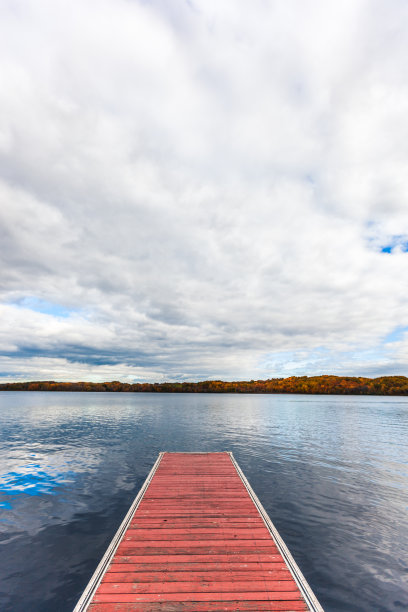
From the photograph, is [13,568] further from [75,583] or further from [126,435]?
[126,435]

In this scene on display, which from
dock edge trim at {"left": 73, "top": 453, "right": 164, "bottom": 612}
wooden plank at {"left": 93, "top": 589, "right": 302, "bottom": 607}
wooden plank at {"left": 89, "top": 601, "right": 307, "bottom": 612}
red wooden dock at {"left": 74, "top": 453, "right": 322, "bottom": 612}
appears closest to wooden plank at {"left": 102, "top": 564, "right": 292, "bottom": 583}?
red wooden dock at {"left": 74, "top": 453, "right": 322, "bottom": 612}

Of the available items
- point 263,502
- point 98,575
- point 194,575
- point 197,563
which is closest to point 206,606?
point 194,575

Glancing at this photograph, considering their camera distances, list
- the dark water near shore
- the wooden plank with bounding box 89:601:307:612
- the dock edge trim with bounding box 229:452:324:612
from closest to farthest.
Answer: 1. the wooden plank with bounding box 89:601:307:612
2. the dock edge trim with bounding box 229:452:324:612
3. the dark water near shore

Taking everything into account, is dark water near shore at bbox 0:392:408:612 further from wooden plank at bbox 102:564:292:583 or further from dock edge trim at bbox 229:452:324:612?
wooden plank at bbox 102:564:292:583

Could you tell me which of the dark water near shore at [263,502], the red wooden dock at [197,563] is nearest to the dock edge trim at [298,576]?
the red wooden dock at [197,563]

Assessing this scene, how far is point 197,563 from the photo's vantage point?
8648 millimetres

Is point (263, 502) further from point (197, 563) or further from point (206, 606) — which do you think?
point (206, 606)

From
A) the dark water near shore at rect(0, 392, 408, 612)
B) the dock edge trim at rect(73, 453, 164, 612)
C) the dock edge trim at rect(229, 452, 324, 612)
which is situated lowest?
the dark water near shore at rect(0, 392, 408, 612)

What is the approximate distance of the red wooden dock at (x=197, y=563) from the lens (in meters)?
7.18

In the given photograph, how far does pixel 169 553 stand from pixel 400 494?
1673 centimetres

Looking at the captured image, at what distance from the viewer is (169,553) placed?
9180 millimetres

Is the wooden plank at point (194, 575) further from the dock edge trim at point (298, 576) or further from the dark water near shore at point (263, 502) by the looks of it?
the dark water near shore at point (263, 502)

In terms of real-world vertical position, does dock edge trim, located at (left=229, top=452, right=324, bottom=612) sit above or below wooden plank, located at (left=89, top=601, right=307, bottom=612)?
above

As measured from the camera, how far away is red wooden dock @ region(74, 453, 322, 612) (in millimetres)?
7176
